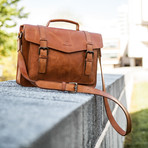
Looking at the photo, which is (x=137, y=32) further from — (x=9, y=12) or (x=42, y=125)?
(x=42, y=125)

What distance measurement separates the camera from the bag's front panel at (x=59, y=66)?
1646 millimetres

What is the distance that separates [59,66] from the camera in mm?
1672

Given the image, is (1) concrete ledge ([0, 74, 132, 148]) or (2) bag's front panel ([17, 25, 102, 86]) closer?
(1) concrete ledge ([0, 74, 132, 148])

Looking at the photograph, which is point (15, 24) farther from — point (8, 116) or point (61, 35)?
point (8, 116)

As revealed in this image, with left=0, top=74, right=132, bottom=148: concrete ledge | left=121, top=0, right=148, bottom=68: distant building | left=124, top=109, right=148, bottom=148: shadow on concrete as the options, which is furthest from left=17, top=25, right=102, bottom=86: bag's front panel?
left=121, top=0, right=148, bottom=68: distant building

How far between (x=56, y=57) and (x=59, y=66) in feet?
0.24

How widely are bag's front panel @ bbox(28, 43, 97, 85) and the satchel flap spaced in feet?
0.13

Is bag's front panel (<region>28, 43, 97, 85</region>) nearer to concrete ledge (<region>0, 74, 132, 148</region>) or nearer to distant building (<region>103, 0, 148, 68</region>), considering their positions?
concrete ledge (<region>0, 74, 132, 148</region>)

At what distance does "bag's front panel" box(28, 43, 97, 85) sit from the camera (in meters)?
1.65

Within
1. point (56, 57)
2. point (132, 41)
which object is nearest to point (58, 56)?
point (56, 57)

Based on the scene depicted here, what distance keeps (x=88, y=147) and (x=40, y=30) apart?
0.98 metres

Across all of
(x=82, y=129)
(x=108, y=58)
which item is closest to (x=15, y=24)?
(x=82, y=129)

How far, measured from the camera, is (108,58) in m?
45.4

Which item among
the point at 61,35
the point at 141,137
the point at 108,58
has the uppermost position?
the point at 61,35
